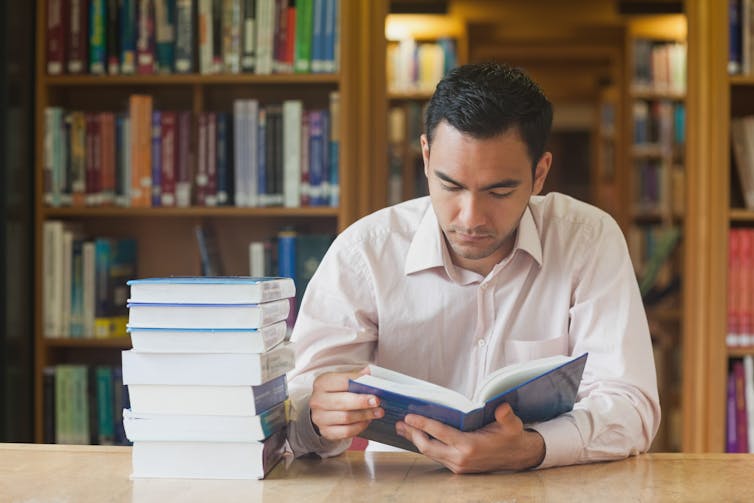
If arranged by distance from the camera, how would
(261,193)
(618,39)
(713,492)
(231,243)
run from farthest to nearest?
(618,39) → (231,243) → (261,193) → (713,492)

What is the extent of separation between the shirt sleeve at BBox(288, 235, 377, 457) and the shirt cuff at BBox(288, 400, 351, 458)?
102 mm

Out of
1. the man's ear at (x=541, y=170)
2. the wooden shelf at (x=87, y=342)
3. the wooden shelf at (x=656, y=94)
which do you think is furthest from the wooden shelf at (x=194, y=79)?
the wooden shelf at (x=656, y=94)

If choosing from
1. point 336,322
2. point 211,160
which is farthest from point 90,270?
point 336,322

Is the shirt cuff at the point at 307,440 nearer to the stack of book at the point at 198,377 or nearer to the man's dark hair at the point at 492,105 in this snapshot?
the stack of book at the point at 198,377

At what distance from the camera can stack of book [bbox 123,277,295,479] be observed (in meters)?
1.30

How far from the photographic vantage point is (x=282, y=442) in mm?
1450

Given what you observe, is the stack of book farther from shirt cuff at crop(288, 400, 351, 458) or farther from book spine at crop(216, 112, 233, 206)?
book spine at crop(216, 112, 233, 206)

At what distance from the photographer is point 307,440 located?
1.44 meters

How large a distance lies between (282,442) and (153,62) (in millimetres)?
1866

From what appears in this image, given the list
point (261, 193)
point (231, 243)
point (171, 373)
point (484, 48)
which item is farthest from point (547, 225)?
point (484, 48)

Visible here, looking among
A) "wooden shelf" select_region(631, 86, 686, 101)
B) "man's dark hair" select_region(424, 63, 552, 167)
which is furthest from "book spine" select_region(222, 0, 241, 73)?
"wooden shelf" select_region(631, 86, 686, 101)

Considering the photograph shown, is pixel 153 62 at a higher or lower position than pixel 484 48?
lower

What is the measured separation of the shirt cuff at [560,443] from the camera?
1.37 metres

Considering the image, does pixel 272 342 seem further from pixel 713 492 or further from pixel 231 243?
pixel 231 243
